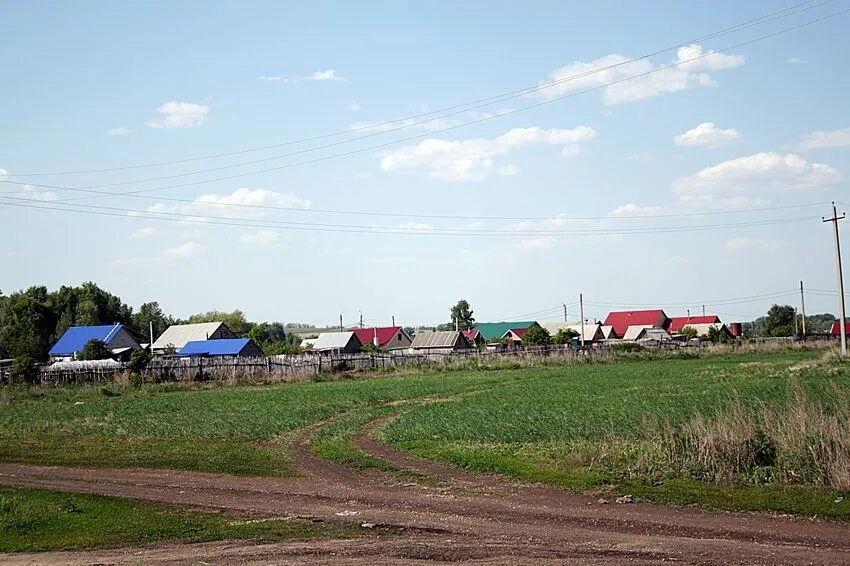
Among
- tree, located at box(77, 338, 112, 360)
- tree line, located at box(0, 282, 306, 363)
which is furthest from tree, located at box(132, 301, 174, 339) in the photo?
tree, located at box(77, 338, 112, 360)

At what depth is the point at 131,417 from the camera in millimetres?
33125

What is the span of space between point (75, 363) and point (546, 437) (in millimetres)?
58449

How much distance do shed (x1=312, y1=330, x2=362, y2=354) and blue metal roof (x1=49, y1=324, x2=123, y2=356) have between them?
29278 millimetres

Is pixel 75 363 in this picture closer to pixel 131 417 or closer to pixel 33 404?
pixel 33 404

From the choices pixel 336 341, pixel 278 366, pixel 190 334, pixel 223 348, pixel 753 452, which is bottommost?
pixel 753 452

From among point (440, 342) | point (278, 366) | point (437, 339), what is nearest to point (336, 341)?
point (437, 339)

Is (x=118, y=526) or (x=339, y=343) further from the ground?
(x=339, y=343)

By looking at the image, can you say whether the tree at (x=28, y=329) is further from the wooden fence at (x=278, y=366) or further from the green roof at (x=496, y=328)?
the green roof at (x=496, y=328)

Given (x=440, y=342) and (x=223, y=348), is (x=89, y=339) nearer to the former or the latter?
(x=223, y=348)

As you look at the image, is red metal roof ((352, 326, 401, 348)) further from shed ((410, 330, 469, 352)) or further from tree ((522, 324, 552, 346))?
tree ((522, 324, 552, 346))

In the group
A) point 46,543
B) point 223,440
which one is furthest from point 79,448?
point 46,543

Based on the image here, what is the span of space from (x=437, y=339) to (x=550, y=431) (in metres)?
86.7

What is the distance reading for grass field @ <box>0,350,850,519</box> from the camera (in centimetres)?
1476

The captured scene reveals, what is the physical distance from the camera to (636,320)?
140500 mm
